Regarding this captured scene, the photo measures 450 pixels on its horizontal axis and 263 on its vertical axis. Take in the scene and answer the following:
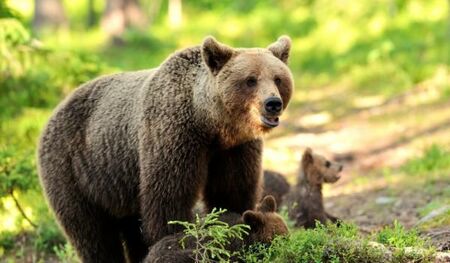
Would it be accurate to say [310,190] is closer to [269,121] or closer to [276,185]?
[276,185]

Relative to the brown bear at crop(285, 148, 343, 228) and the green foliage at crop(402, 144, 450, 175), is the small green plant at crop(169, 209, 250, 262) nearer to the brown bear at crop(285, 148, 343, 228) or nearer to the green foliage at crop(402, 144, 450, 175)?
the brown bear at crop(285, 148, 343, 228)

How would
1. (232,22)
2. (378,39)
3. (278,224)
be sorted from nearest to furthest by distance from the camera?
(278,224) → (378,39) → (232,22)

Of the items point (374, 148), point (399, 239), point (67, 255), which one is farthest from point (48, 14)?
point (399, 239)

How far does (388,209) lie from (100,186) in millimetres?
4442

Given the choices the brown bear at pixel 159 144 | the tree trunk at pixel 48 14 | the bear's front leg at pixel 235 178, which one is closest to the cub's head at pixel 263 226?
the bear's front leg at pixel 235 178

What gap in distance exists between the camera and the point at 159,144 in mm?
6848

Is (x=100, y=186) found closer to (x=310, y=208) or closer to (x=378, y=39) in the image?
(x=310, y=208)

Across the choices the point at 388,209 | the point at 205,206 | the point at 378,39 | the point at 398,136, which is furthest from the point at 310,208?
the point at 378,39

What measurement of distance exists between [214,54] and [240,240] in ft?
4.83

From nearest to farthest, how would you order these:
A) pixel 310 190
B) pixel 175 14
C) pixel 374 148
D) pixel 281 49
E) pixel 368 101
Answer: pixel 281 49
pixel 310 190
pixel 374 148
pixel 368 101
pixel 175 14

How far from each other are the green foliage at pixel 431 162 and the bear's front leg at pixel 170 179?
641 cm

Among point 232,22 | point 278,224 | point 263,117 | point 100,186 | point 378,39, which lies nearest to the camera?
point 263,117

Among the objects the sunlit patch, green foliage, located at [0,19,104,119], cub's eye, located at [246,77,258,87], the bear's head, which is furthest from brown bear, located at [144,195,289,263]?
the sunlit patch

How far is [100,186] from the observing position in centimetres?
755
